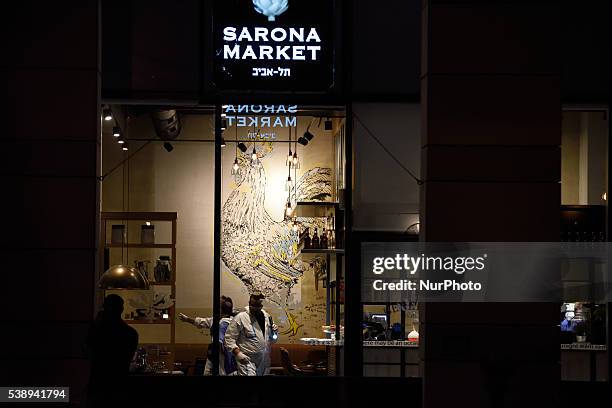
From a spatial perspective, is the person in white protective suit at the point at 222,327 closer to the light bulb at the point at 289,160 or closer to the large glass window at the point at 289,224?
the large glass window at the point at 289,224

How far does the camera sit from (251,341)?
9320mm

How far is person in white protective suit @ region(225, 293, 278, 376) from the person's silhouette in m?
1.67

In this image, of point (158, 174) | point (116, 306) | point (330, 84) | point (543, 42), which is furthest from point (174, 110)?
point (543, 42)

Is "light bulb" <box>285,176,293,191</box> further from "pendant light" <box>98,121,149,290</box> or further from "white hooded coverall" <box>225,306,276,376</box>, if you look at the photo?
"pendant light" <box>98,121,149,290</box>

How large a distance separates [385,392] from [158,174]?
3.17 metres

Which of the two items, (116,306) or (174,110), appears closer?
(116,306)

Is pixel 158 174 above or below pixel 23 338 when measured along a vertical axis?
above

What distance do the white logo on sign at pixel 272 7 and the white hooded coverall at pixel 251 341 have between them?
296cm

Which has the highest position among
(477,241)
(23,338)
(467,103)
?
(467,103)

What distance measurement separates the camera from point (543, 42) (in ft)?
25.5

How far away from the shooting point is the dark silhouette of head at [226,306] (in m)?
9.29

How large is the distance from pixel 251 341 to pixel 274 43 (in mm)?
2996

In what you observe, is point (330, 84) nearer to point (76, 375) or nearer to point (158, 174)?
point (158, 174)

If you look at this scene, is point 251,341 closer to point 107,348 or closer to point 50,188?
point 107,348
